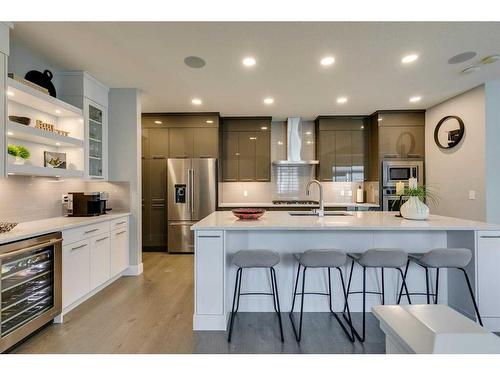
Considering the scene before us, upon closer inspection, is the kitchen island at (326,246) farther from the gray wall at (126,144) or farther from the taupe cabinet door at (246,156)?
the taupe cabinet door at (246,156)

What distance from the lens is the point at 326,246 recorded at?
2652 millimetres

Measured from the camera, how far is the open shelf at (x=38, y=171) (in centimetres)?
231

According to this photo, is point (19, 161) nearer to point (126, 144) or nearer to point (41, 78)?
point (41, 78)

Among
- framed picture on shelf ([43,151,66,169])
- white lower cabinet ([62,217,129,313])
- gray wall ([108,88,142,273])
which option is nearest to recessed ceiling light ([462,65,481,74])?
gray wall ([108,88,142,273])

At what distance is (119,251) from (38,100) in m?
1.97

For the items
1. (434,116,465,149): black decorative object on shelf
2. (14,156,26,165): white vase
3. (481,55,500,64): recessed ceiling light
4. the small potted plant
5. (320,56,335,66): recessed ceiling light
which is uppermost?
(320,56,335,66): recessed ceiling light

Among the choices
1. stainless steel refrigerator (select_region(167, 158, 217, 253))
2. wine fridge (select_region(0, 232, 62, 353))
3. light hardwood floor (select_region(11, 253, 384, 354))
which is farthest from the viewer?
stainless steel refrigerator (select_region(167, 158, 217, 253))

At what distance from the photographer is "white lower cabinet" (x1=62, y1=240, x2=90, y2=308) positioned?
249cm

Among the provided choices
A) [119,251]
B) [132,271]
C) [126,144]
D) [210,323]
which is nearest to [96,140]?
[126,144]

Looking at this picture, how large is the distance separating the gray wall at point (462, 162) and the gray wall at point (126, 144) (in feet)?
16.0

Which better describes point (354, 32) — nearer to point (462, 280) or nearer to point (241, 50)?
point (241, 50)

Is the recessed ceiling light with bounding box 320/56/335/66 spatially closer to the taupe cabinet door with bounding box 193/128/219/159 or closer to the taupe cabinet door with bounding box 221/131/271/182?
the taupe cabinet door with bounding box 221/131/271/182

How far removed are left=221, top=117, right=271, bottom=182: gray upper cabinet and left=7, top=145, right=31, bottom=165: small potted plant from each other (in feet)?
10.6
